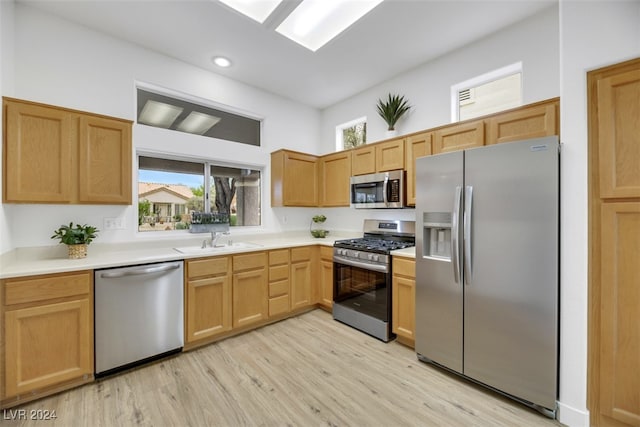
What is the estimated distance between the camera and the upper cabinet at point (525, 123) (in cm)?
201

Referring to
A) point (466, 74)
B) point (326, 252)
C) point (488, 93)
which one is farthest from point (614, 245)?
point (326, 252)

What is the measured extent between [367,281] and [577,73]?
2.37 meters

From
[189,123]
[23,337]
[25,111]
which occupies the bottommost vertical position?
[23,337]

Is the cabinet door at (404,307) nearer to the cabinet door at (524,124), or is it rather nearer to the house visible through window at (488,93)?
the cabinet door at (524,124)

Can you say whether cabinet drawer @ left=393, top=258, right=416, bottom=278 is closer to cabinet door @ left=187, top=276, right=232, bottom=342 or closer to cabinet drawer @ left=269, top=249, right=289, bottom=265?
cabinet drawer @ left=269, top=249, right=289, bottom=265

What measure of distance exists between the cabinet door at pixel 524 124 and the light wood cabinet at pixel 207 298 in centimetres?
287

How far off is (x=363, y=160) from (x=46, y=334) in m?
3.43

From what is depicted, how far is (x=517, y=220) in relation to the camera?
1797 millimetres

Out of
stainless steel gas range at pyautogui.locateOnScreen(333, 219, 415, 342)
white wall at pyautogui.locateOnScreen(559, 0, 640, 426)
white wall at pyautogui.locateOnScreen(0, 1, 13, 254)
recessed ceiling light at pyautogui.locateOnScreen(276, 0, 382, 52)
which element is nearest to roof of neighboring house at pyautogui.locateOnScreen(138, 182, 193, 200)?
white wall at pyautogui.locateOnScreen(0, 1, 13, 254)

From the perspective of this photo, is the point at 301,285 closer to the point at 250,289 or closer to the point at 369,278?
the point at 250,289

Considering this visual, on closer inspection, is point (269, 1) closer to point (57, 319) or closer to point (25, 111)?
point (25, 111)

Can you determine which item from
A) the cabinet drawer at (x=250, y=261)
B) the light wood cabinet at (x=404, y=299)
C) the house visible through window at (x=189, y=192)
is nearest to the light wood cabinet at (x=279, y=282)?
the cabinet drawer at (x=250, y=261)

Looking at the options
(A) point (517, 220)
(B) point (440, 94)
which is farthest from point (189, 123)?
(A) point (517, 220)

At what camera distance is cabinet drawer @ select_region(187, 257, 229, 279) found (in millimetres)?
2539
